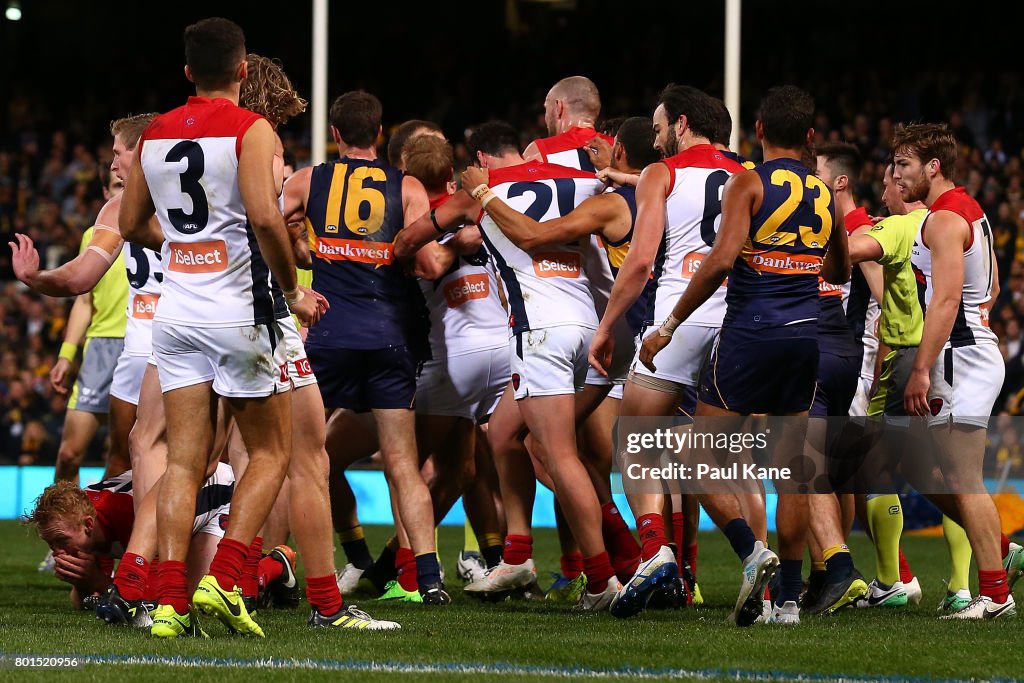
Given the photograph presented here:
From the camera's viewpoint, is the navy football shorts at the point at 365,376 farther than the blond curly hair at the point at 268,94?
Yes

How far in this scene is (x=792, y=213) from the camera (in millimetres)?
6094

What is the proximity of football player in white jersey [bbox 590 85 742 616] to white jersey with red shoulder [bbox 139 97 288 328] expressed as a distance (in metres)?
1.70

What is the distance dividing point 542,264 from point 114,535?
2.32 meters

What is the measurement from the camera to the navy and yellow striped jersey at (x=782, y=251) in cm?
609

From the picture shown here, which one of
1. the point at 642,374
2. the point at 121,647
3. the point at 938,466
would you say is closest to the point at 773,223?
the point at 642,374

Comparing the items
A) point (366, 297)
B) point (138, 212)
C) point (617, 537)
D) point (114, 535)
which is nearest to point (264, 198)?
point (138, 212)

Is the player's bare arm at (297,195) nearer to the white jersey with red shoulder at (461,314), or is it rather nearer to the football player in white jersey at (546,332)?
the football player in white jersey at (546,332)

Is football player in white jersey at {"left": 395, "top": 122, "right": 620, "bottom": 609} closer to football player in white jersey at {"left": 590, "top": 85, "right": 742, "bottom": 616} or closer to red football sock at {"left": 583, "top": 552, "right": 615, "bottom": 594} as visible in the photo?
red football sock at {"left": 583, "top": 552, "right": 615, "bottom": 594}

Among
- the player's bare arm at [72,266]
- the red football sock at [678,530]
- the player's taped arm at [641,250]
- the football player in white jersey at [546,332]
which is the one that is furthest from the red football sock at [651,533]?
the player's bare arm at [72,266]

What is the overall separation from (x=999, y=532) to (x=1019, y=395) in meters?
8.47

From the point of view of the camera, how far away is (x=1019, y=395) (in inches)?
578

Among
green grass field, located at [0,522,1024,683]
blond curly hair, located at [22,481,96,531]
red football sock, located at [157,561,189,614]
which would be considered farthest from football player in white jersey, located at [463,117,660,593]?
blond curly hair, located at [22,481,96,531]

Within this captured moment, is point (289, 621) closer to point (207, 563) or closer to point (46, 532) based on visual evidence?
point (207, 563)

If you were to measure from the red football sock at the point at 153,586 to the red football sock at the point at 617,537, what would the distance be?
2386 millimetres
